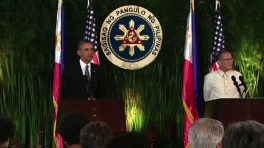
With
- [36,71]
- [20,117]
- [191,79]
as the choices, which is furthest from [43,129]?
[191,79]

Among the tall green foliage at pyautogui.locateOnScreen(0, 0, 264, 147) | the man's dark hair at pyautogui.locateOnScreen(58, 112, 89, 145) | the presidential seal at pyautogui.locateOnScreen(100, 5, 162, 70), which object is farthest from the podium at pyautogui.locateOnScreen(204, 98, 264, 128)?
the presidential seal at pyautogui.locateOnScreen(100, 5, 162, 70)

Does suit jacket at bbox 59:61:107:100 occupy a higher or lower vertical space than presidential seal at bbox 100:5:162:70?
lower

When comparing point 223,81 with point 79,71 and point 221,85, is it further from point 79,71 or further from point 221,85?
point 79,71

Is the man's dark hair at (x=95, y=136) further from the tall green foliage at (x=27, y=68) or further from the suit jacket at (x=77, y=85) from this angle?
the tall green foliage at (x=27, y=68)

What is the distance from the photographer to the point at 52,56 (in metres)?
7.17

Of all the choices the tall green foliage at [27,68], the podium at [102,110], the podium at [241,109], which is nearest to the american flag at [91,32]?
the tall green foliage at [27,68]

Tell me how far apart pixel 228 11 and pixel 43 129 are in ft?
10.5

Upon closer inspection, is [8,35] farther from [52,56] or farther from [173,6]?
[173,6]

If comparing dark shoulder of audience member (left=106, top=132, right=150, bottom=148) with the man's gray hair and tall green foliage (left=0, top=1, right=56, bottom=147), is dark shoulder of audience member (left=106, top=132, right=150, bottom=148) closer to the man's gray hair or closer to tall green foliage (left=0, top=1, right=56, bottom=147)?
the man's gray hair

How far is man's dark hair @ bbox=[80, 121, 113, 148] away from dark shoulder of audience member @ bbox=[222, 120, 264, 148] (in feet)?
2.55

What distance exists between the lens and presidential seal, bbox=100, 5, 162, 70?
7285 millimetres

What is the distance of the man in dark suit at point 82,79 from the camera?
5680 millimetres

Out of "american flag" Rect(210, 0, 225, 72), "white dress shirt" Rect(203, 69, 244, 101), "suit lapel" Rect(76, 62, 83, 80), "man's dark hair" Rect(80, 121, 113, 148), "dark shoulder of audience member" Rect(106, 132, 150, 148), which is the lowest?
"man's dark hair" Rect(80, 121, 113, 148)

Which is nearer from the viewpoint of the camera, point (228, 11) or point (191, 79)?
point (191, 79)
